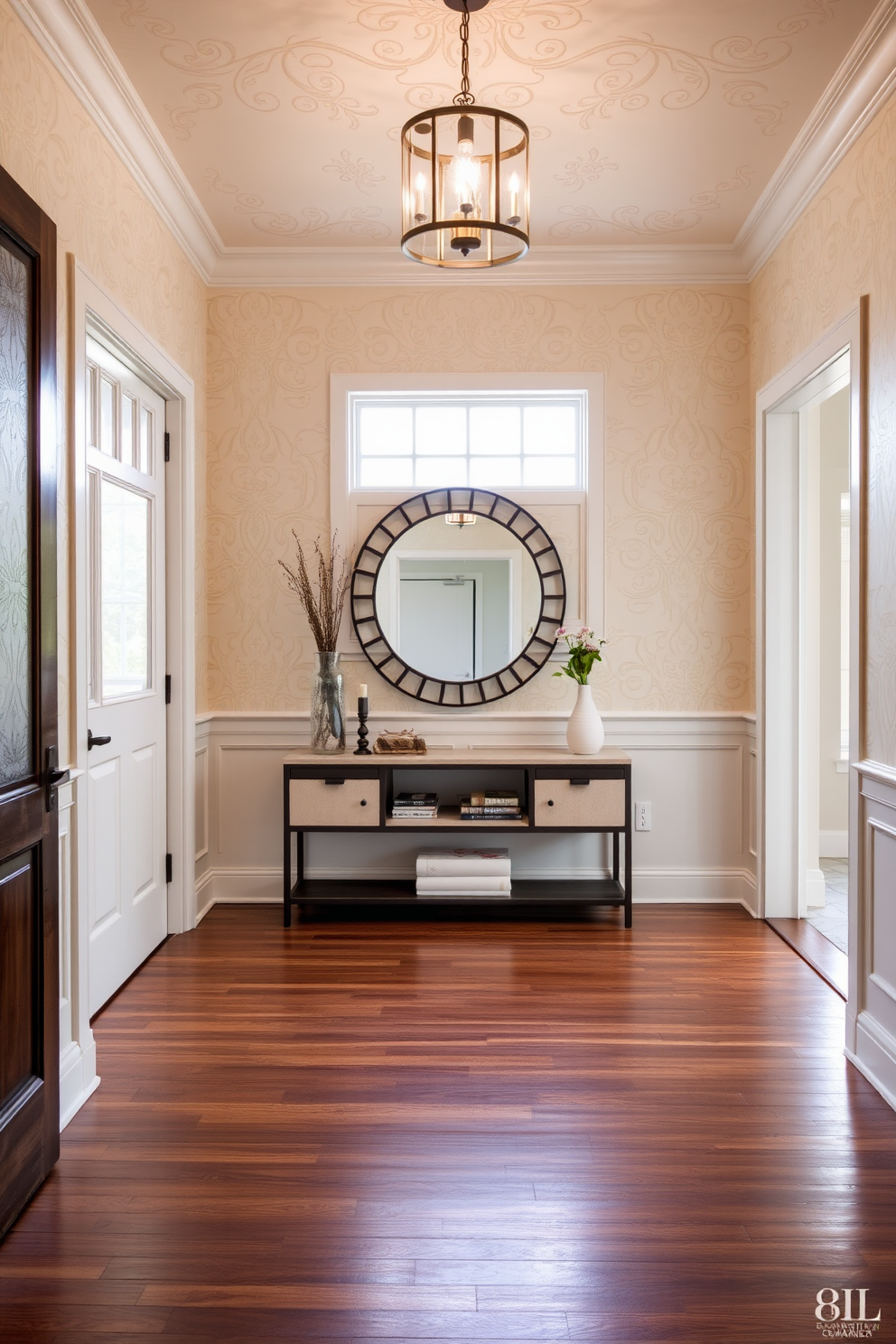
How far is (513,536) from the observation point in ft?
13.7

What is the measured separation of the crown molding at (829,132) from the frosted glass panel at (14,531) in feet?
7.49

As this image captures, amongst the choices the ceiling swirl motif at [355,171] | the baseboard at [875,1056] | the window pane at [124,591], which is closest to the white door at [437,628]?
the window pane at [124,591]

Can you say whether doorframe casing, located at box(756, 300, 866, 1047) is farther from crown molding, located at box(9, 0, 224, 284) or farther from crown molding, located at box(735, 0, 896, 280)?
crown molding, located at box(9, 0, 224, 284)

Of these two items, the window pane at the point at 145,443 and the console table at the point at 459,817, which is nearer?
the window pane at the point at 145,443

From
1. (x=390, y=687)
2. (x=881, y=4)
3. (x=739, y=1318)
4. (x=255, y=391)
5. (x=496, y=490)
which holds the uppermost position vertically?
(x=881, y=4)

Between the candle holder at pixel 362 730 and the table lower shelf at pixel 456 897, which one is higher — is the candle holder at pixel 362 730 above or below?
above

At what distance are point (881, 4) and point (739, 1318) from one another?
3.01m

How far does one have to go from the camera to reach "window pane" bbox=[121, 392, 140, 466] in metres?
3.20

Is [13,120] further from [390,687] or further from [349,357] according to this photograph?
[390,687]

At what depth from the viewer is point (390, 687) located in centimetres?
421

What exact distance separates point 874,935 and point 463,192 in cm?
225

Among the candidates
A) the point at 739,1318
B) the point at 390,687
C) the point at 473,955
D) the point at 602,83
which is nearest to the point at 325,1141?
the point at 739,1318

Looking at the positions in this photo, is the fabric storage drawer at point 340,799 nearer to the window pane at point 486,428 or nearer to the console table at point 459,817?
the console table at point 459,817

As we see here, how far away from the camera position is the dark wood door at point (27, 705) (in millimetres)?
1891
